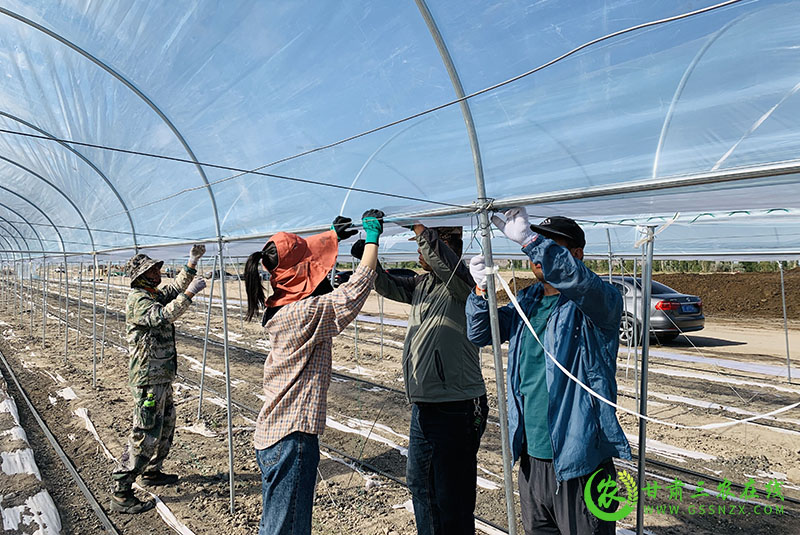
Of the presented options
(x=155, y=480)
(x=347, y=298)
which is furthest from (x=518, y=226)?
(x=155, y=480)

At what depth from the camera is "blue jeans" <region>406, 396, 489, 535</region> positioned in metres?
2.39

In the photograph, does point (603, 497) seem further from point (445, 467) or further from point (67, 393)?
point (67, 393)

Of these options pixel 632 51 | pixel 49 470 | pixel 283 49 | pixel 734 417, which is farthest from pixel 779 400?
pixel 49 470

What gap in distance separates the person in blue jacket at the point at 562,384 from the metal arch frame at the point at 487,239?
0.08 metres

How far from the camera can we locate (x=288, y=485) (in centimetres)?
200

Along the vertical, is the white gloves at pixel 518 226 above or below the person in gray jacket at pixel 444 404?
above

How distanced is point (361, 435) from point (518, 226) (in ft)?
13.1

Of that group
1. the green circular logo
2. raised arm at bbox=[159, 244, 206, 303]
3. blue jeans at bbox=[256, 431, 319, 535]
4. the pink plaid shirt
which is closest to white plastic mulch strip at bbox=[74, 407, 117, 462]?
raised arm at bbox=[159, 244, 206, 303]

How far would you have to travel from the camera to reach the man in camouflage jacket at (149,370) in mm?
3625

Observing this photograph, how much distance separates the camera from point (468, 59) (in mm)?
1893

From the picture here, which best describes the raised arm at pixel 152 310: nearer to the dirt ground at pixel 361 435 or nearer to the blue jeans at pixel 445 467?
the dirt ground at pixel 361 435

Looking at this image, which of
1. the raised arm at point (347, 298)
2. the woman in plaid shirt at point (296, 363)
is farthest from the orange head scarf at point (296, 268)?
the raised arm at point (347, 298)

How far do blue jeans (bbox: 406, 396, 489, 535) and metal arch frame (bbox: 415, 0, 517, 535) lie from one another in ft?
1.75

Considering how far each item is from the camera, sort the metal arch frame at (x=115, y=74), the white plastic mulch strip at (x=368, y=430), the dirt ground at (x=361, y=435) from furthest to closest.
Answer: the white plastic mulch strip at (x=368, y=430) < the dirt ground at (x=361, y=435) < the metal arch frame at (x=115, y=74)
